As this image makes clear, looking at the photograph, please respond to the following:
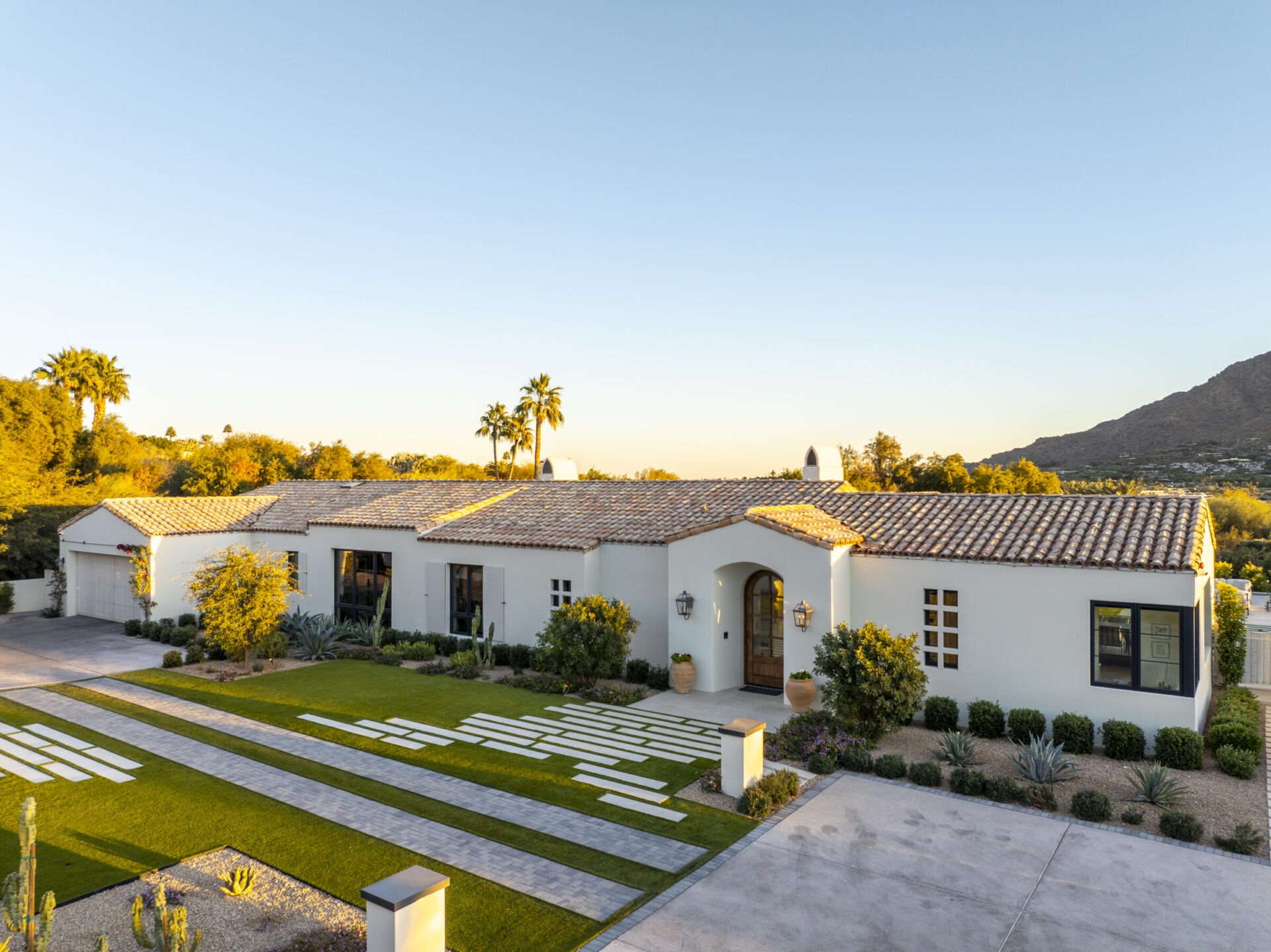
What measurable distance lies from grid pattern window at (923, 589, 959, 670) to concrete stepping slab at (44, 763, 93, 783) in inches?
563

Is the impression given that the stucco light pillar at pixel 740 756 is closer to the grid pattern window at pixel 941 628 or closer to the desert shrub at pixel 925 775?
the desert shrub at pixel 925 775

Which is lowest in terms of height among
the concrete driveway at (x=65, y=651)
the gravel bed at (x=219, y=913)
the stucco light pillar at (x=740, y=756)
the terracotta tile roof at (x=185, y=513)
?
the concrete driveway at (x=65, y=651)

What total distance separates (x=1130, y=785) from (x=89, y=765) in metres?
15.9

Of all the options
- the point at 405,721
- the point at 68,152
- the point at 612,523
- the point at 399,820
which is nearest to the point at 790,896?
the point at 399,820

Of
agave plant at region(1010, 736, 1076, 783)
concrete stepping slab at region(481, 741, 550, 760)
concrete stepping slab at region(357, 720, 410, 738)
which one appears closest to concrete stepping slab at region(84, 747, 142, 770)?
concrete stepping slab at region(357, 720, 410, 738)

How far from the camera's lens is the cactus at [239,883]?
7449 mm

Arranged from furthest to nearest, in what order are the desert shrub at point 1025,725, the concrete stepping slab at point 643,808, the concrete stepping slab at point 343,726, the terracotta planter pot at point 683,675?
the terracotta planter pot at point 683,675 → the concrete stepping slab at point 343,726 → the desert shrub at point 1025,725 → the concrete stepping slab at point 643,808

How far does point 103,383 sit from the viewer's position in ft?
150

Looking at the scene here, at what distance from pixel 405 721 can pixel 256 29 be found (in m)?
15.8

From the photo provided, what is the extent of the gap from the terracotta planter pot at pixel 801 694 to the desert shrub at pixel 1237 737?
6.32 metres

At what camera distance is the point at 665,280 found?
82.9 ft

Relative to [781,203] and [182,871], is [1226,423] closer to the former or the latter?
[781,203]

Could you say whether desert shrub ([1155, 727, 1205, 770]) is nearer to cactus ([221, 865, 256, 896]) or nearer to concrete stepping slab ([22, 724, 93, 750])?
cactus ([221, 865, 256, 896])

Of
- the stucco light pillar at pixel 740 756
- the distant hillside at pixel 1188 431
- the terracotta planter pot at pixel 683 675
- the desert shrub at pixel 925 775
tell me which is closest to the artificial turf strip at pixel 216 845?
the stucco light pillar at pixel 740 756
